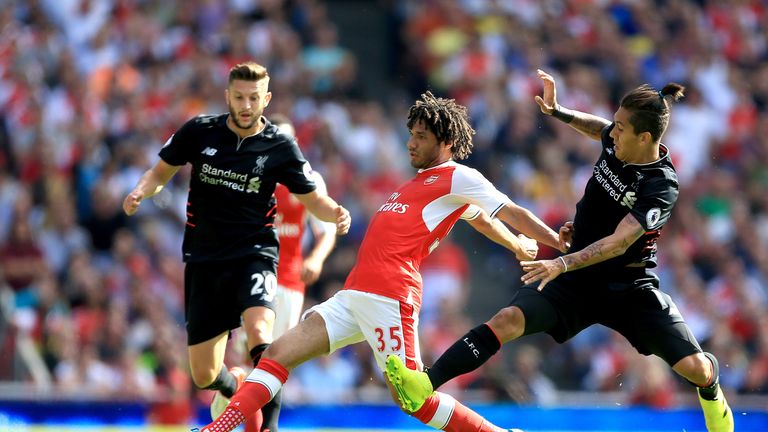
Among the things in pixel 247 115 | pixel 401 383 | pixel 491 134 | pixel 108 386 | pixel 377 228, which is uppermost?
pixel 247 115

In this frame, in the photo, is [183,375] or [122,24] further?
[122,24]

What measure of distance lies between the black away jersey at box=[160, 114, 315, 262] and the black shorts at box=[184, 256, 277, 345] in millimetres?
79

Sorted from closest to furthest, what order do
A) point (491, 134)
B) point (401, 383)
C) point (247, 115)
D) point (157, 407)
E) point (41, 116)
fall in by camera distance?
1. point (401, 383)
2. point (247, 115)
3. point (157, 407)
4. point (41, 116)
5. point (491, 134)

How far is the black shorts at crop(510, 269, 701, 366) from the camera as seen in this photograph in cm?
804

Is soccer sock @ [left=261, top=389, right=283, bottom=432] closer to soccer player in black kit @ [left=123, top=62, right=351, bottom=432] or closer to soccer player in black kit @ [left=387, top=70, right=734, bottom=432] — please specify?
soccer player in black kit @ [left=123, top=62, right=351, bottom=432]

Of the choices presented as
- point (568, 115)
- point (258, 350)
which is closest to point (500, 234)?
point (568, 115)

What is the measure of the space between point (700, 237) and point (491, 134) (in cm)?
298

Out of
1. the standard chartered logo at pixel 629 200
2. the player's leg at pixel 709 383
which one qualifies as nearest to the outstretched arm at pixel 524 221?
the standard chartered logo at pixel 629 200

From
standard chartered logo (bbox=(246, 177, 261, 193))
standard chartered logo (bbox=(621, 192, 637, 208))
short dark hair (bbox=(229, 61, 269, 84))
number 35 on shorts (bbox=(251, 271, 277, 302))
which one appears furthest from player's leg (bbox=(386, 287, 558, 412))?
short dark hair (bbox=(229, 61, 269, 84))

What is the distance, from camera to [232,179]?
8.54m

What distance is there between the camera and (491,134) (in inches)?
632

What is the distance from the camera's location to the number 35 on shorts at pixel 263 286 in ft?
28.1

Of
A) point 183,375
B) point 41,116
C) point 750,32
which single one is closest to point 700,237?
point 750,32

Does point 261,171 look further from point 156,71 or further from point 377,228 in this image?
point 156,71
